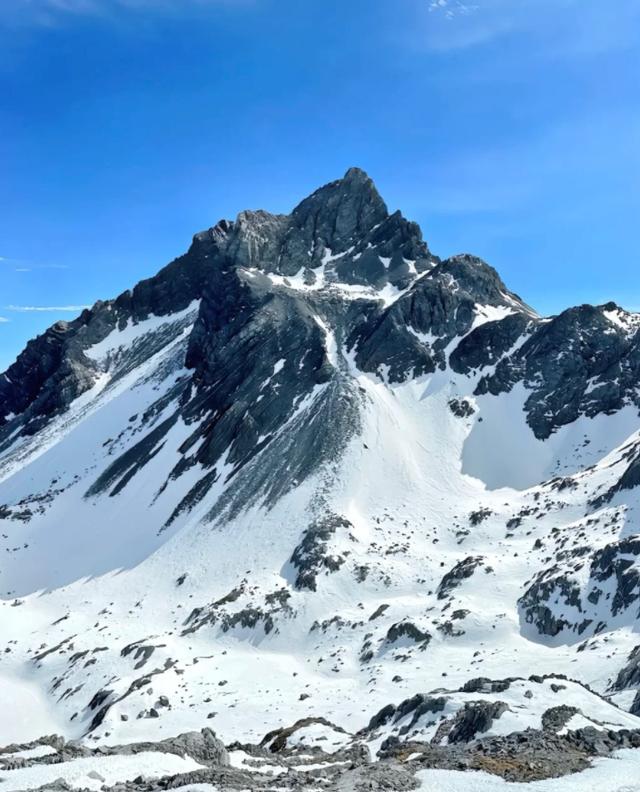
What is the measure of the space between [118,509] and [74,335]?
74.5 meters

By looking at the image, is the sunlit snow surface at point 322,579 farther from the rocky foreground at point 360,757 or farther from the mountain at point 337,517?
the rocky foreground at point 360,757

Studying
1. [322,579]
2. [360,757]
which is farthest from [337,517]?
[360,757]

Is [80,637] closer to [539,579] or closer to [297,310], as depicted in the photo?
[539,579]

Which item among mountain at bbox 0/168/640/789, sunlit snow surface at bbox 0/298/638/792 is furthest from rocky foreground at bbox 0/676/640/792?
sunlit snow surface at bbox 0/298/638/792

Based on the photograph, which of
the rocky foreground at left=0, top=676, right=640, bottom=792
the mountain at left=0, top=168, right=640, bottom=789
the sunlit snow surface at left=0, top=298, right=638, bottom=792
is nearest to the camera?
the rocky foreground at left=0, top=676, right=640, bottom=792

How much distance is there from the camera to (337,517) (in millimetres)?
71500

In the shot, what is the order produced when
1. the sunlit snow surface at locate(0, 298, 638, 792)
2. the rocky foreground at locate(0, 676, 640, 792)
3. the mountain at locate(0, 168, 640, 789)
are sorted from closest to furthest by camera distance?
1. the rocky foreground at locate(0, 676, 640, 792)
2. the mountain at locate(0, 168, 640, 789)
3. the sunlit snow surface at locate(0, 298, 638, 792)

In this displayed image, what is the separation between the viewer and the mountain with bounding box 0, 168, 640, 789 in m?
42.8

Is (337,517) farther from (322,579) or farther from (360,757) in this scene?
(360,757)

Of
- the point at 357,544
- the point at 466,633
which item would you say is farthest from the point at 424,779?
the point at 357,544

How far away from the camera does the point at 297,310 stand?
359ft

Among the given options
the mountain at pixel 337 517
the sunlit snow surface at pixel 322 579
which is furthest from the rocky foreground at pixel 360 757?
the sunlit snow surface at pixel 322 579

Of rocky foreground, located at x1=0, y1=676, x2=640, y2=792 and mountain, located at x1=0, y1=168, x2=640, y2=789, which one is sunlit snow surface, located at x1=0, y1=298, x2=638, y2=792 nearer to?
mountain, located at x1=0, y1=168, x2=640, y2=789

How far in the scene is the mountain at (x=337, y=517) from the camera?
4284cm
